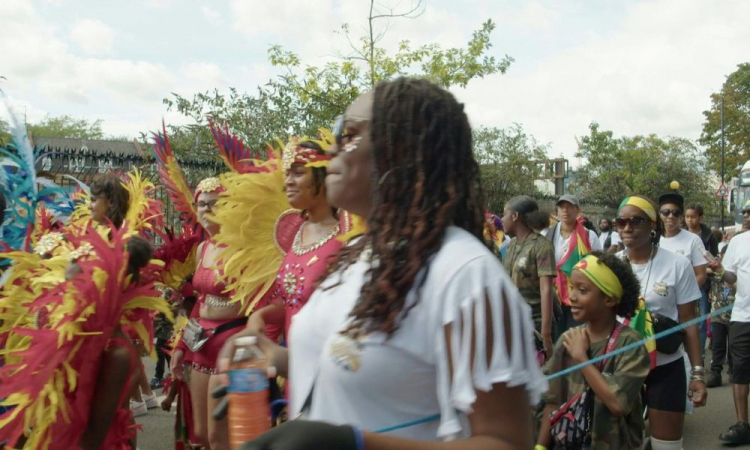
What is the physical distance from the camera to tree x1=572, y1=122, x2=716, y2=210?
29984 millimetres

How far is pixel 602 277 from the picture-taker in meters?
3.73

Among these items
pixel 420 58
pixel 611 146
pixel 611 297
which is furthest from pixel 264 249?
pixel 611 146

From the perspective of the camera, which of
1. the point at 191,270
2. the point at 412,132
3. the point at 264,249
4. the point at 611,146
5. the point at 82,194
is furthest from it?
the point at 611,146

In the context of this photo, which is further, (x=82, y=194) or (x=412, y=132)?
(x=82, y=194)

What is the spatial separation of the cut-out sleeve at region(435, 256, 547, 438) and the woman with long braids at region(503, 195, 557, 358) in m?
4.53

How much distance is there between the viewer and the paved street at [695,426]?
577 cm

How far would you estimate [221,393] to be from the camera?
167cm

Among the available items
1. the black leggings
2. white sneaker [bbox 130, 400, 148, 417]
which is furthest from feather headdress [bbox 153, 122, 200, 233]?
the black leggings

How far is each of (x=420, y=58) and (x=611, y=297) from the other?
25.9 ft

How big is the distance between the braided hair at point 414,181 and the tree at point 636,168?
26.1m

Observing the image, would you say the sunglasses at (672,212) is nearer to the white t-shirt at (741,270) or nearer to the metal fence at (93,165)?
the white t-shirt at (741,270)

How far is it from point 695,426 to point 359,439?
6.00 meters

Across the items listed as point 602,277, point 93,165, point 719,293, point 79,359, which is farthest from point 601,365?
point 719,293

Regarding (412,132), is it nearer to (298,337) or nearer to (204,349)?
(298,337)
